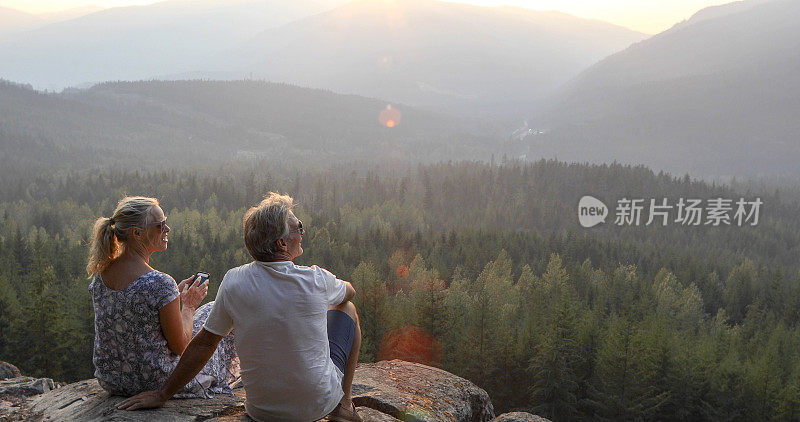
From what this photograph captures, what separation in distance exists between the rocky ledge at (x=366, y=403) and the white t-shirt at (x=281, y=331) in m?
0.94

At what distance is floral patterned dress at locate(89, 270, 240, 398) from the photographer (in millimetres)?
7754

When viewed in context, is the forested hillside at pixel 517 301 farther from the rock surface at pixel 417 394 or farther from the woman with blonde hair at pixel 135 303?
the woman with blonde hair at pixel 135 303

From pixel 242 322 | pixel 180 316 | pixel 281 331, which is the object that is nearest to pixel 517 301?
pixel 180 316

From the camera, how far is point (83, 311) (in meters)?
50.6

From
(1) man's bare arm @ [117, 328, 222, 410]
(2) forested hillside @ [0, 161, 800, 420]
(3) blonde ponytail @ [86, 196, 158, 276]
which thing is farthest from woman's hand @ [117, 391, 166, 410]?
(2) forested hillside @ [0, 161, 800, 420]

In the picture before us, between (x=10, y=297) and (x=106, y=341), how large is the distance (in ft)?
173

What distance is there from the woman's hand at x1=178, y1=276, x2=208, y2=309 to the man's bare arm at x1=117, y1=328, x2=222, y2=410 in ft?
3.30

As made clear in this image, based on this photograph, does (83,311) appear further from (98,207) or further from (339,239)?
(98,207)

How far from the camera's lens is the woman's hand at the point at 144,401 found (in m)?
7.82

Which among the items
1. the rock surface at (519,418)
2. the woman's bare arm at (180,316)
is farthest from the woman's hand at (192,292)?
the rock surface at (519,418)

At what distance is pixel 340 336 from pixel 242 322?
62.4 inches

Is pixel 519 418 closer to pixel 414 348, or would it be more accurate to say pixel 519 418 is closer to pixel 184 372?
pixel 184 372

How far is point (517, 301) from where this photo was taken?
3073 inches

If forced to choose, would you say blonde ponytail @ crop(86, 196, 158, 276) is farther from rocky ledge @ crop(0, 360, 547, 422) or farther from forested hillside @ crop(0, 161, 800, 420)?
forested hillside @ crop(0, 161, 800, 420)
